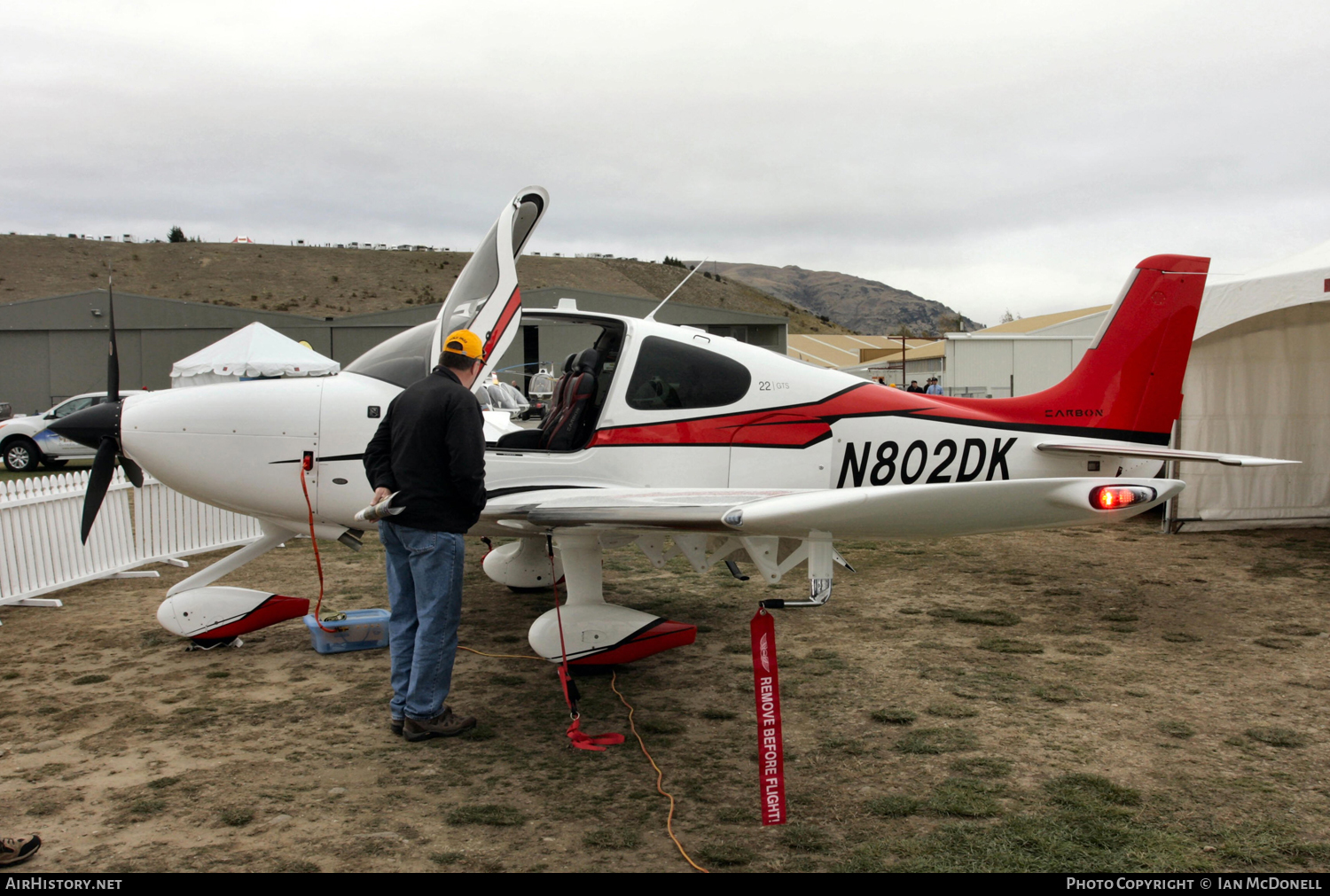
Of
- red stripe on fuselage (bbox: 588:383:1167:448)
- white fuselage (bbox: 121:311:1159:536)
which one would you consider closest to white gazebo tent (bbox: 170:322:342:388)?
white fuselage (bbox: 121:311:1159:536)

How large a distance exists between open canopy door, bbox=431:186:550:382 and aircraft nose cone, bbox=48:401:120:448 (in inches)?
77.0

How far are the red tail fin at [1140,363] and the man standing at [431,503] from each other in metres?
3.98

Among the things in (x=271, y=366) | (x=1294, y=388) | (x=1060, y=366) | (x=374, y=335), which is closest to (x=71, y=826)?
(x=1294, y=388)

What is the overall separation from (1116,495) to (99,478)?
557 centimetres

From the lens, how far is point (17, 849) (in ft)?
9.39

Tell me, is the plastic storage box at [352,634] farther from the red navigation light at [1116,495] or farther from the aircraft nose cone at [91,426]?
the red navigation light at [1116,495]

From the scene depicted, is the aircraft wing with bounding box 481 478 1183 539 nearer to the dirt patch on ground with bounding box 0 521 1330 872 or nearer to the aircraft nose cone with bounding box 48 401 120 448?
the dirt patch on ground with bounding box 0 521 1330 872

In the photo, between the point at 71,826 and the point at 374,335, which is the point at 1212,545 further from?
the point at 374,335

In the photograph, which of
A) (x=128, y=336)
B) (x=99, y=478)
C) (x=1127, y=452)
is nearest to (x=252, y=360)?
(x=99, y=478)

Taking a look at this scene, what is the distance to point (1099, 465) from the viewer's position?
593 cm

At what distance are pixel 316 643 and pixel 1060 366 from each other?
100 feet

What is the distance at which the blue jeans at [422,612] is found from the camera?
12.6 ft

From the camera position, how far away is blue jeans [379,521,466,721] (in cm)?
385

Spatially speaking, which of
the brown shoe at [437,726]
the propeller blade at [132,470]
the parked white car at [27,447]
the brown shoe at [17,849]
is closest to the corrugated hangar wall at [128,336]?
the parked white car at [27,447]
